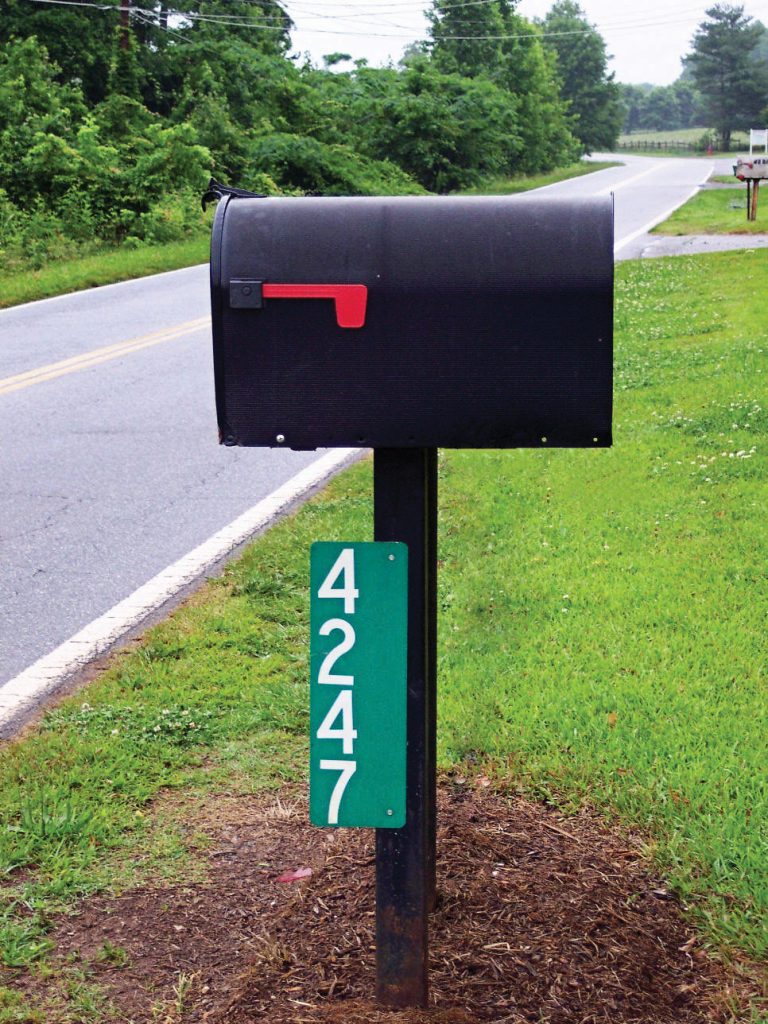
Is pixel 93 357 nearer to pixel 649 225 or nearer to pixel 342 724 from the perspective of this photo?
pixel 342 724

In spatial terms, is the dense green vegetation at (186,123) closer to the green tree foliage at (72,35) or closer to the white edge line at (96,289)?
the green tree foliage at (72,35)

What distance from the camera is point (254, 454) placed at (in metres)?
7.76

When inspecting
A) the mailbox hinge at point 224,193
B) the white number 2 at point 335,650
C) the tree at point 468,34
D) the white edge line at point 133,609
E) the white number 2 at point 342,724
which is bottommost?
the white edge line at point 133,609

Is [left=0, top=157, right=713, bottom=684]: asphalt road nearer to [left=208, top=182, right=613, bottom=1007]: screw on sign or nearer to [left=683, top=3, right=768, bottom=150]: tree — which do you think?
[left=208, top=182, right=613, bottom=1007]: screw on sign

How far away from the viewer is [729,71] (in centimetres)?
9438

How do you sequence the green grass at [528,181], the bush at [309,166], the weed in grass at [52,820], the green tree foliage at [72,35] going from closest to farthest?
1. the weed in grass at [52,820]
2. the bush at [309,166]
3. the green tree foliage at [72,35]
4. the green grass at [528,181]

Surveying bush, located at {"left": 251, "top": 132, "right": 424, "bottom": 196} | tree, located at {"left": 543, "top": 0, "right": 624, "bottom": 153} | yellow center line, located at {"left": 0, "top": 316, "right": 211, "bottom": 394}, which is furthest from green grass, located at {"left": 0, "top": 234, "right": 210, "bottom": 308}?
tree, located at {"left": 543, "top": 0, "right": 624, "bottom": 153}

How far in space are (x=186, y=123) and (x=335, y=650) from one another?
2430 cm

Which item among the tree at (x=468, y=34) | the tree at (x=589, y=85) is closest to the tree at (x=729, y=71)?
the tree at (x=589, y=85)

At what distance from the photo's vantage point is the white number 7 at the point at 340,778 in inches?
90.9

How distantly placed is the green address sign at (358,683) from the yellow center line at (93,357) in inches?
314

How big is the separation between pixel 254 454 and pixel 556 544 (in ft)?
9.73

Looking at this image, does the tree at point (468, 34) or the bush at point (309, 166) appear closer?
the bush at point (309, 166)

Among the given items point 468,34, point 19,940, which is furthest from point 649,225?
point 468,34
